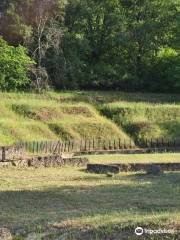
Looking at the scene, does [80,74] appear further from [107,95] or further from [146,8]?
[146,8]

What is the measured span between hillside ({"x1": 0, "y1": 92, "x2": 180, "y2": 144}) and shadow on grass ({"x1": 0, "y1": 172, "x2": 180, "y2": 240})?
59.3ft

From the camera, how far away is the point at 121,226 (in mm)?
9109

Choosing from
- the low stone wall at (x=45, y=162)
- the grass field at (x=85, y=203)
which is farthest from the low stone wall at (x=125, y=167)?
the low stone wall at (x=45, y=162)

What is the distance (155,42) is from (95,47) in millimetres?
6173

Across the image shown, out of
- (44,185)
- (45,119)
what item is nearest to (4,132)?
(45,119)

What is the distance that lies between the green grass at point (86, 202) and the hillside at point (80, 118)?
15.5m

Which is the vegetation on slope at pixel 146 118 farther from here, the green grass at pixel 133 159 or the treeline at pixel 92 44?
the green grass at pixel 133 159

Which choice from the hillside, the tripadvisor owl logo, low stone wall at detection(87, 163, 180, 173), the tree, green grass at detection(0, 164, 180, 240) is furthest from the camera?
the tree

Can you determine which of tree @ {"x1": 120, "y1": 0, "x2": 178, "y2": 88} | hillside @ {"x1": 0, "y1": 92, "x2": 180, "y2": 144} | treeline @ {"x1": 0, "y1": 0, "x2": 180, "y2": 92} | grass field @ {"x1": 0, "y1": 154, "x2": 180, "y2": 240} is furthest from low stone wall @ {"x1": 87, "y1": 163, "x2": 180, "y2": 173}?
tree @ {"x1": 120, "y1": 0, "x2": 178, "y2": 88}

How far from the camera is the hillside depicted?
37.6 m

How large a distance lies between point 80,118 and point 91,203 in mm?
28389

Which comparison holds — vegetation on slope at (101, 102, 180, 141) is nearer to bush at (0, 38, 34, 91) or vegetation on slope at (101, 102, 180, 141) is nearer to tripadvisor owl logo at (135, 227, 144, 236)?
bush at (0, 38, 34, 91)

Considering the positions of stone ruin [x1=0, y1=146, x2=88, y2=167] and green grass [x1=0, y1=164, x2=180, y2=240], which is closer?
→ green grass [x1=0, y1=164, x2=180, y2=240]

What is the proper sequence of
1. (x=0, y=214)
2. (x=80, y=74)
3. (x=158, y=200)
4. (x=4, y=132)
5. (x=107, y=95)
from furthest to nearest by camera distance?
(x=80, y=74) < (x=107, y=95) < (x=4, y=132) < (x=158, y=200) < (x=0, y=214)
